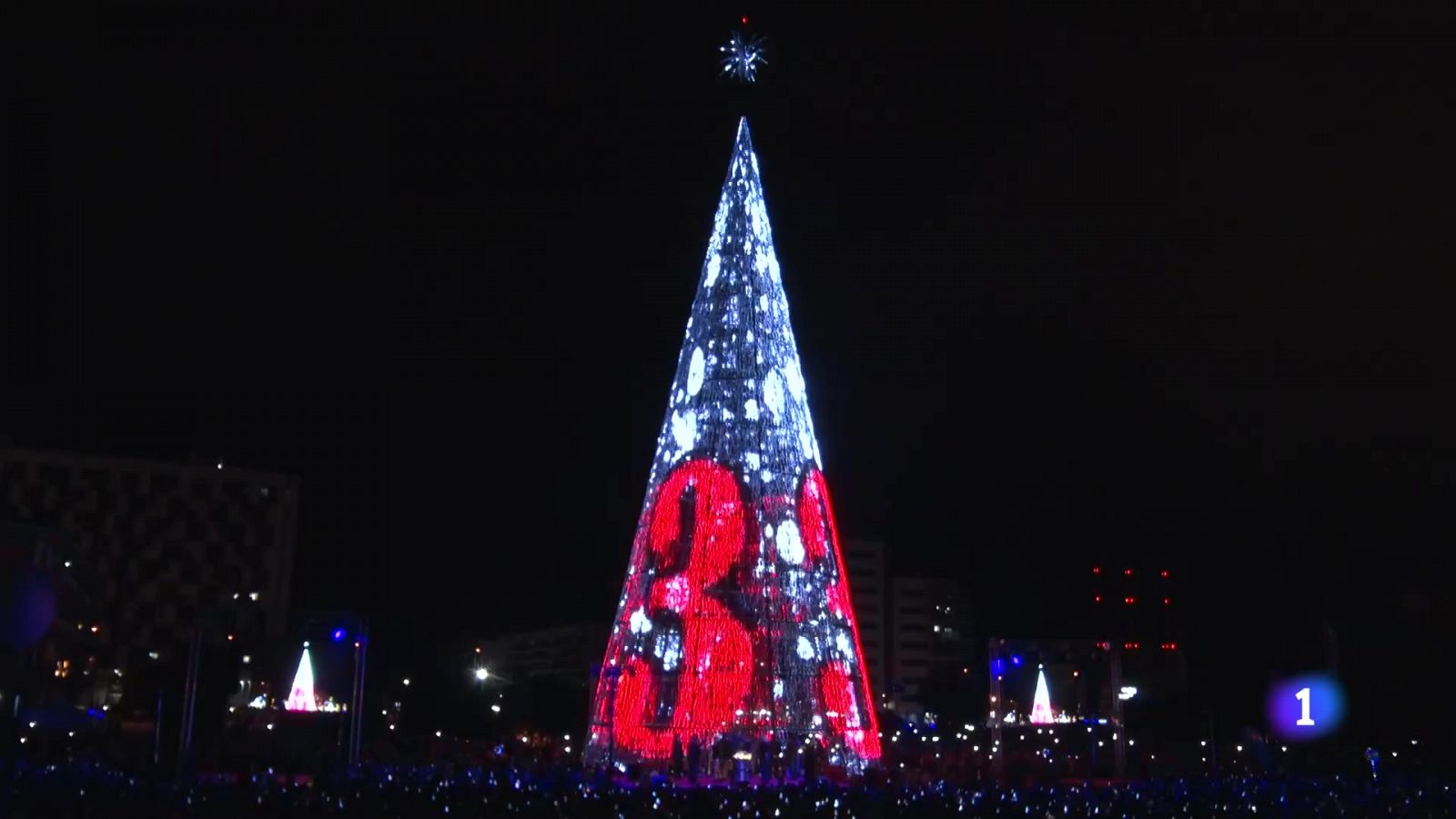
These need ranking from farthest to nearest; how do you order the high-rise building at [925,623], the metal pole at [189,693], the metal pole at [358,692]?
the high-rise building at [925,623]
the metal pole at [358,692]
the metal pole at [189,693]

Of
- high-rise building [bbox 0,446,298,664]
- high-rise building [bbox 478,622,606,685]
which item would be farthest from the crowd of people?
high-rise building [bbox 478,622,606,685]

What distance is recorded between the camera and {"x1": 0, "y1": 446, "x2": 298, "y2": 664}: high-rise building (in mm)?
59875

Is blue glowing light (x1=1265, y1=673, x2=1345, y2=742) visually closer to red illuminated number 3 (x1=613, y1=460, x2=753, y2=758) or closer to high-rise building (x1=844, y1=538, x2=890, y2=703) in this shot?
red illuminated number 3 (x1=613, y1=460, x2=753, y2=758)

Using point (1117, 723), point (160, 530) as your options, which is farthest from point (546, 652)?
point (1117, 723)

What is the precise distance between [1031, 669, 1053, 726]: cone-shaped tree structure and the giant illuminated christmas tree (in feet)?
26.6

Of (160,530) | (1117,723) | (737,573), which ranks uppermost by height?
(160,530)

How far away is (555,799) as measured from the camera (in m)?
17.2

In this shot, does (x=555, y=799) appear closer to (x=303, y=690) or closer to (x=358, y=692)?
(x=358, y=692)

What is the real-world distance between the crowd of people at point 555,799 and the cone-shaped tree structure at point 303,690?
1013 cm

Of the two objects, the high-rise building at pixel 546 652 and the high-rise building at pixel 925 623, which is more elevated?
the high-rise building at pixel 925 623

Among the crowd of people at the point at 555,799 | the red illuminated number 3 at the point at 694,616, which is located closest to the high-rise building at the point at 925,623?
the red illuminated number 3 at the point at 694,616

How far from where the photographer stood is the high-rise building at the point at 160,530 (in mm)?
59875

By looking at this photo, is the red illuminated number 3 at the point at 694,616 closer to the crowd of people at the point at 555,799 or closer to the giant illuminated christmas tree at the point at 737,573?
the giant illuminated christmas tree at the point at 737,573

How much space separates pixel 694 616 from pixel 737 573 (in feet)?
3.39
